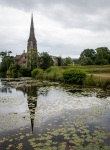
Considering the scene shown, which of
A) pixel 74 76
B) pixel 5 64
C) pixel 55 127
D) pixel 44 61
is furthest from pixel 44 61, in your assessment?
pixel 55 127

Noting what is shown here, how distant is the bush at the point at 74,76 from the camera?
33.2 m

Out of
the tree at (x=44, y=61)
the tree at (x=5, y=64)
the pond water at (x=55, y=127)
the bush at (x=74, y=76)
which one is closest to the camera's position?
the pond water at (x=55, y=127)

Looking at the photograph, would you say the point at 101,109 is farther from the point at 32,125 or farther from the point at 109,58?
the point at 109,58

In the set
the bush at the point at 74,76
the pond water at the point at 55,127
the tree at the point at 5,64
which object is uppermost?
the tree at the point at 5,64

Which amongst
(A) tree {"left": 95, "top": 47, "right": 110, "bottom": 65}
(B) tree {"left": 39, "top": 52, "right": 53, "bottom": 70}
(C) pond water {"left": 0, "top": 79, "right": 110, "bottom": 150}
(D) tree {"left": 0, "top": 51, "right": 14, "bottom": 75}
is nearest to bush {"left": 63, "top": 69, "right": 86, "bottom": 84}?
(C) pond water {"left": 0, "top": 79, "right": 110, "bottom": 150}

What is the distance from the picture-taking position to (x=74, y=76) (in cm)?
3444

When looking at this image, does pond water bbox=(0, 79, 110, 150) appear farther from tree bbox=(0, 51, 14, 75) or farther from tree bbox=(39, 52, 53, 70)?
tree bbox=(0, 51, 14, 75)

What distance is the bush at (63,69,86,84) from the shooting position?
3318 centimetres

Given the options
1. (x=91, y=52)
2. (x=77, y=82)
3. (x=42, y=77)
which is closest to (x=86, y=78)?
(x=77, y=82)

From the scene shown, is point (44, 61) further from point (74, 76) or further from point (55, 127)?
point (55, 127)

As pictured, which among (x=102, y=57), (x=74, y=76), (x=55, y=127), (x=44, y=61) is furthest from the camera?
(x=102, y=57)

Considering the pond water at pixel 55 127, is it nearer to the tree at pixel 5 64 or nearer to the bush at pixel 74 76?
the bush at pixel 74 76

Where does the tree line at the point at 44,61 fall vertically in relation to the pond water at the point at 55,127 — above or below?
above

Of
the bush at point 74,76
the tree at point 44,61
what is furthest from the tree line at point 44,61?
the bush at point 74,76
